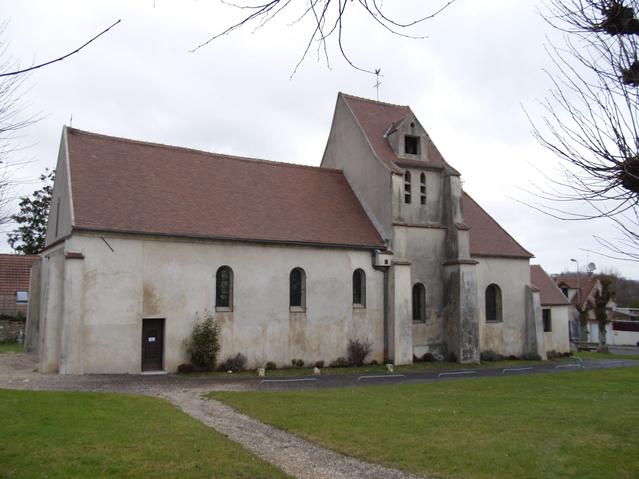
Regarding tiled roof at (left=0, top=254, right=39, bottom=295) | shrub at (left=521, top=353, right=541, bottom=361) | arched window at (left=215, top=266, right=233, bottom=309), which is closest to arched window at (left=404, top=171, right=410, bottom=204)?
arched window at (left=215, top=266, right=233, bottom=309)

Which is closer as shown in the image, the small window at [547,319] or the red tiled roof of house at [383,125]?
the red tiled roof of house at [383,125]

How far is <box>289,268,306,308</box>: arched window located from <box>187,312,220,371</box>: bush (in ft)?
14.0

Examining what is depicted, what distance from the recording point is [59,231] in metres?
23.7

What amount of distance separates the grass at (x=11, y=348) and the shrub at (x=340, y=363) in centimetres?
1681

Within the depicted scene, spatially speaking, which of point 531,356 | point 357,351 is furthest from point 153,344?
point 531,356

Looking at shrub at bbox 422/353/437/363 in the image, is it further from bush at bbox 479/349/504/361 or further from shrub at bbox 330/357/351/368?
shrub at bbox 330/357/351/368

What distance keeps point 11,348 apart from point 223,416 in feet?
75.0

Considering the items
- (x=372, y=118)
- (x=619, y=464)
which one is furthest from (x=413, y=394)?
(x=372, y=118)

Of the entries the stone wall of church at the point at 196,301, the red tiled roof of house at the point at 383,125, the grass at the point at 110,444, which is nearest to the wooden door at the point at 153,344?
the stone wall of church at the point at 196,301

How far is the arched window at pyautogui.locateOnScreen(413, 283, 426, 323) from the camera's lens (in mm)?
28425

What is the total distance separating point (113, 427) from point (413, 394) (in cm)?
955

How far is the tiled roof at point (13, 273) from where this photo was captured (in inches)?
1534

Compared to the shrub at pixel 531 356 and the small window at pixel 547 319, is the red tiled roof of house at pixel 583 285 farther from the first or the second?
the shrub at pixel 531 356

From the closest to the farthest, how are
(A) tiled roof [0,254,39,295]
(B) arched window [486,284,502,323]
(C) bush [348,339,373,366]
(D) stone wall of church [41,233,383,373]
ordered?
(D) stone wall of church [41,233,383,373], (C) bush [348,339,373,366], (B) arched window [486,284,502,323], (A) tiled roof [0,254,39,295]
